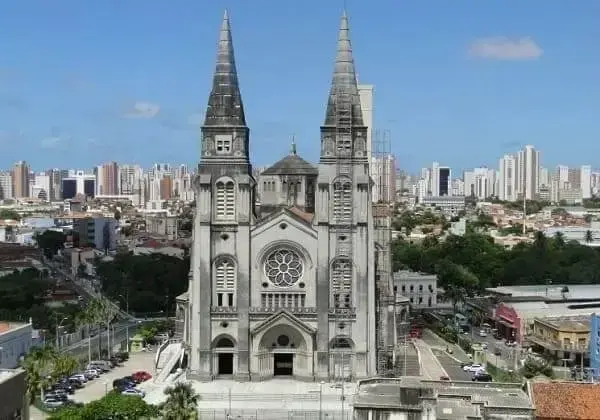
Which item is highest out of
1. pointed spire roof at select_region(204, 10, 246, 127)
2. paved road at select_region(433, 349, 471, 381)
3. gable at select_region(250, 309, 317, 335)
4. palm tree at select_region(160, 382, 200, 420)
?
pointed spire roof at select_region(204, 10, 246, 127)

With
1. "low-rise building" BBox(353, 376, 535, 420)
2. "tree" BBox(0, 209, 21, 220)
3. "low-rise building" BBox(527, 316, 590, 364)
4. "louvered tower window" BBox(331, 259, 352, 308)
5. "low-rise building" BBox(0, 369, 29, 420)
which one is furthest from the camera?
"tree" BBox(0, 209, 21, 220)

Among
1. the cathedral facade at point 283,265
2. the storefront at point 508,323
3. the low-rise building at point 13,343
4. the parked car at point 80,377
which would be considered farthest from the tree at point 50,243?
the cathedral facade at point 283,265

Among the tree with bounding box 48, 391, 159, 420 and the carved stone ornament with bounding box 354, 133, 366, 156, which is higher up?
the carved stone ornament with bounding box 354, 133, 366, 156

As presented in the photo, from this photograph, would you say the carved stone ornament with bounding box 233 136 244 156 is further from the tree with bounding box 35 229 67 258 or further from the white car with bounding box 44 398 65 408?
the tree with bounding box 35 229 67 258

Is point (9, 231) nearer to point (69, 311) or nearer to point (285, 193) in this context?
point (69, 311)

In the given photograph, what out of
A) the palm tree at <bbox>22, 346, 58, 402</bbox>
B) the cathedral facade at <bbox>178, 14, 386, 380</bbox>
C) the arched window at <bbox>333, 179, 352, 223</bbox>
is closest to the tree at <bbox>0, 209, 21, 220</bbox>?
the cathedral facade at <bbox>178, 14, 386, 380</bbox>

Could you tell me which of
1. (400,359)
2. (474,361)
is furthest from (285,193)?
(474,361)
